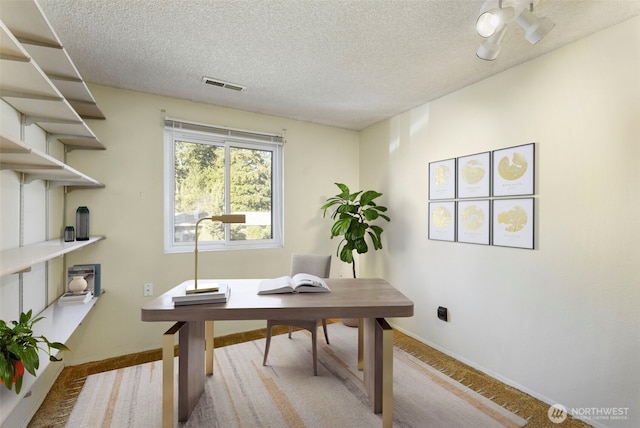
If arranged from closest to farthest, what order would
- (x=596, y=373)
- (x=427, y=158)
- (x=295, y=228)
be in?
(x=596, y=373) → (x=427, y=158) → (x=295, y=228)

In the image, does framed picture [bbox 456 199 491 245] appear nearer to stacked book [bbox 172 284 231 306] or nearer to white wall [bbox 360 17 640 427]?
white wall [bbox 360 17 640 427]

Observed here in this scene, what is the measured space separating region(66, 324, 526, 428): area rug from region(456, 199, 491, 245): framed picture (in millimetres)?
1176

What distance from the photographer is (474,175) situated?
2559mm

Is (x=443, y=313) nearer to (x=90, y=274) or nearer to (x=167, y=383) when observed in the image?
(x=167, y=383)

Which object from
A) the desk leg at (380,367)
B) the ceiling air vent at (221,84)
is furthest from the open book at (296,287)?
the ceiling air vent at (221,84)

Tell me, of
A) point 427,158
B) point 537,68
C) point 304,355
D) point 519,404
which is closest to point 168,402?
point 304,355

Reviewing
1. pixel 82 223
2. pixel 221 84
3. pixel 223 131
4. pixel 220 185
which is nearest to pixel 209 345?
pixel 82 223

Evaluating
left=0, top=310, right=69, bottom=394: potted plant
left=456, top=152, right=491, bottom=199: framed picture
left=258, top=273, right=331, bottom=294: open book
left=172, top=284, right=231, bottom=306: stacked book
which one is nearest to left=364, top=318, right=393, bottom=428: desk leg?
left=258, top=273, right=331, bottom=294: open book

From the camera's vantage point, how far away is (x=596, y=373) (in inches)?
72.4

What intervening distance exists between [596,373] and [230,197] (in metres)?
3.31

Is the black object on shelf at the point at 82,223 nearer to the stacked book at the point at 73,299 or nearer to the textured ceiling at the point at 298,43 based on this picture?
Answer: the stacked book at the point at 73,299

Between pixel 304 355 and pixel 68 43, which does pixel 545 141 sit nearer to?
pixel 304 355

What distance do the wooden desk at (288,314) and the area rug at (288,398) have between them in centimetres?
17

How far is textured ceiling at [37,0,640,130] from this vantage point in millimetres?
1652
